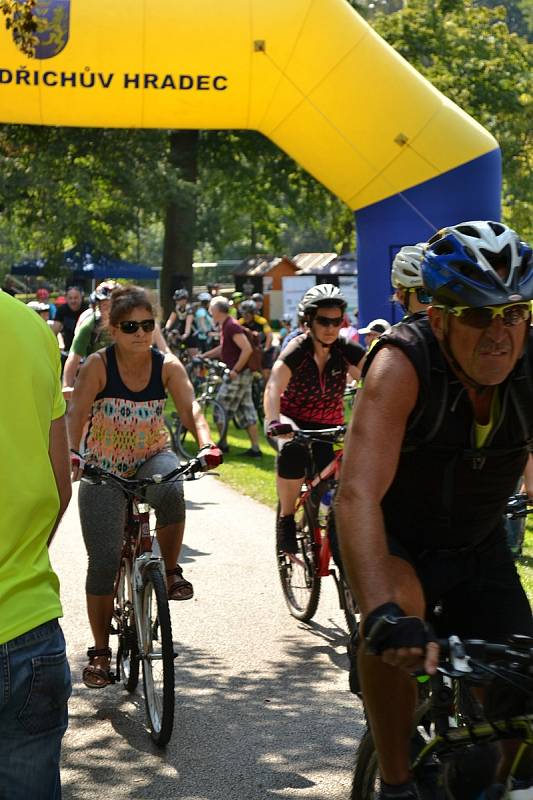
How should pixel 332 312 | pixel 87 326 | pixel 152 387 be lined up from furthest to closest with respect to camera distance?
1. pixel 87 326
2. pixel 332 312
3. pixel 152 387

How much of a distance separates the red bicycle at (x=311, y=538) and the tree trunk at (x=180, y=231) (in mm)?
23652

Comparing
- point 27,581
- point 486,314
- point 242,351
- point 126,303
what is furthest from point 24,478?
point 242,351

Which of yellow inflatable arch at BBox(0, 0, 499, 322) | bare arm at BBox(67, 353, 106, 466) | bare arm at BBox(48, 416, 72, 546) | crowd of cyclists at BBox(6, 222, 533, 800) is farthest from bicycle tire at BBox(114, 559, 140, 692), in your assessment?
yellow inflatable arch at BBox(0, 0, 499, 322)

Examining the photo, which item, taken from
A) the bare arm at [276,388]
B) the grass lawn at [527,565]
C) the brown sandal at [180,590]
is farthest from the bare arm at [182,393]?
the grass lawn at [527,565]

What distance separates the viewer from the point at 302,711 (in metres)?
5.96

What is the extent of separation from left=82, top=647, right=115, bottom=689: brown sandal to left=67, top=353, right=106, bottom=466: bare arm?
101 cm

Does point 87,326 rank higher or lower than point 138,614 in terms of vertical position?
higher

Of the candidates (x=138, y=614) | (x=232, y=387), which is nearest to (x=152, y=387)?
(x=138, y=614)

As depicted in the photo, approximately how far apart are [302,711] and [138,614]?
0.84 m

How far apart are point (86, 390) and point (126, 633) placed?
1.11 metres

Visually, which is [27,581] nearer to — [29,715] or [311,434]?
[29,715]

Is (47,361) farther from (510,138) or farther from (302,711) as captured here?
(510,138)

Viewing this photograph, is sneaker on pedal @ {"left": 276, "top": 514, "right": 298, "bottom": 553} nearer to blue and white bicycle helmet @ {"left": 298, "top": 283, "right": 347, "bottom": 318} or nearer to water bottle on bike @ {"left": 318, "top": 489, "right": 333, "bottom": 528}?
water bottle on bike @ {"left": 318, "top": 489, "right": 333, "bottom": 528}

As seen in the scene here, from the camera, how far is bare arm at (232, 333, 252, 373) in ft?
53.5
